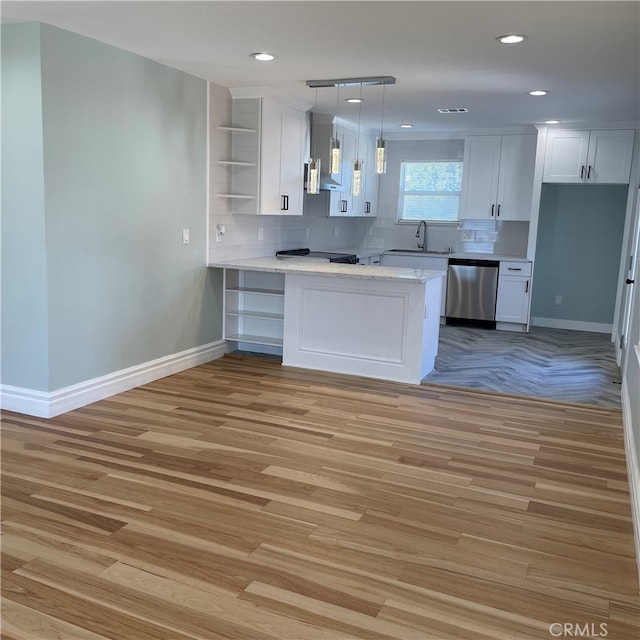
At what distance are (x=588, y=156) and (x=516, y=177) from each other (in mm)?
870

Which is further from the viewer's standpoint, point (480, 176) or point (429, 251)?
point (429, 251)

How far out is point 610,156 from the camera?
686 centimetres

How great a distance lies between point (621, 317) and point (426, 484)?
444 cm

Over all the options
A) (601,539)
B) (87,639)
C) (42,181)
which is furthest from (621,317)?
(87,639)

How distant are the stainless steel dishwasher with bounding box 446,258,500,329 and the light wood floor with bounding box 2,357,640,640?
130 inches

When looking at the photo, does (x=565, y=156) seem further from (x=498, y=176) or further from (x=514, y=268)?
(x=514, y=268)

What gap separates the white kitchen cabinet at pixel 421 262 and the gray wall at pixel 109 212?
3.35 m

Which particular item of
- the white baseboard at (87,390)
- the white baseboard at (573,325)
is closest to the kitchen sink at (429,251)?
the white baseboard at (573,325)

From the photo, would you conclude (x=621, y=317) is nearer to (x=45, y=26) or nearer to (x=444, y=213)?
(x=444, y=213)

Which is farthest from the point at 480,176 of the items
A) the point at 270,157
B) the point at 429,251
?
the point at 270,157

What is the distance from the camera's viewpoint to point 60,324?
4016 mm

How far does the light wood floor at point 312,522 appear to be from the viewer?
84.5 inches

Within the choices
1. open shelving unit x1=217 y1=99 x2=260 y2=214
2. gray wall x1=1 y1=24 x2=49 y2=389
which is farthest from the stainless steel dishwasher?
gray wall x1=1 y1=24 x2=49 y2=389

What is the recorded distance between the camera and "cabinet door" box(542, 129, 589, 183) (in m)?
6.96
